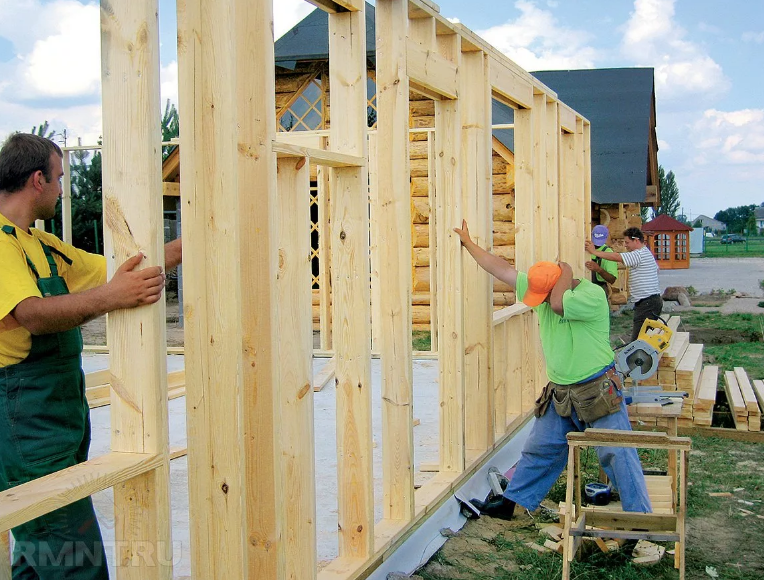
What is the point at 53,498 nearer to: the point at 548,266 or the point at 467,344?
the point at 548,266

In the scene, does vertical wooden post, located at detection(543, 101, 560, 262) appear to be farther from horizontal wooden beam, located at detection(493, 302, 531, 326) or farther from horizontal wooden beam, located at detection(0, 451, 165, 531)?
horizontal wooden beam, located at detection(0, 451, 165, 531)

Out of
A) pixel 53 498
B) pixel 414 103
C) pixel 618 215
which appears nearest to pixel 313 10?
pixel 414 103

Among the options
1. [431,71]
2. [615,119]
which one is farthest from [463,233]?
[615,119]

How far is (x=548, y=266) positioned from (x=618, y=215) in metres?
14.2

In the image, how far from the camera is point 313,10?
16.8 metres

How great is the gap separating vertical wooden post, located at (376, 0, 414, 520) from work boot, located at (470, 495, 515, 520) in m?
1.17

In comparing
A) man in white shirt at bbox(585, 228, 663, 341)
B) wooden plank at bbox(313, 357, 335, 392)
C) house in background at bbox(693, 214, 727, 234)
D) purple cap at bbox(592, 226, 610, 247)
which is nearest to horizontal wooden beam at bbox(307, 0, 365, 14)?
wooden plank at bbox(313, 357, 335, 392)

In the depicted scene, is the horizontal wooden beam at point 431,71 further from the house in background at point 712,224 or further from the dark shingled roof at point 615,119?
the house in background at point 712,224

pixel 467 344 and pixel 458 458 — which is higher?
pixel 467 344

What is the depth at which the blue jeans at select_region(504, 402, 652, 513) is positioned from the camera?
16.1 ft

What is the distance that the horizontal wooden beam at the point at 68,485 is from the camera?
2.11 meters

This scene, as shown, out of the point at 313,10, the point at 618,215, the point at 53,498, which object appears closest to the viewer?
the point at 53,498

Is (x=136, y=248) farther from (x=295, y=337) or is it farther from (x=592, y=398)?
(x=592, y=398)

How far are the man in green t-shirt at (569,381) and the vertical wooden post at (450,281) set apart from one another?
0.26 metres
